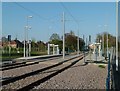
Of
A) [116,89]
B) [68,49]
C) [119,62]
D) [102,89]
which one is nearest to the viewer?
[116,89]

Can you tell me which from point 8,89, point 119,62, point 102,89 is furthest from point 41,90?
point 119,62

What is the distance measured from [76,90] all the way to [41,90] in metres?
1.48

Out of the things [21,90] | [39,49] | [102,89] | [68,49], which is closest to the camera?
[21,90]

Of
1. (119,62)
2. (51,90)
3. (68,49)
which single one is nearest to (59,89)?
(51,90)

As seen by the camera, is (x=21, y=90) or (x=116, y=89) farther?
(x=21, y=90)

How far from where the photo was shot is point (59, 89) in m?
14.0

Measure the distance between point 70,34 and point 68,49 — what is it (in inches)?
610

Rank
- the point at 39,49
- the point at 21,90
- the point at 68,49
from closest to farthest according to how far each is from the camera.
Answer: the point at 21,90, the point at 68,49, the point at 39,49

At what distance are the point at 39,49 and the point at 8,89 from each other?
387ft

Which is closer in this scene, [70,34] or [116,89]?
[116,89]

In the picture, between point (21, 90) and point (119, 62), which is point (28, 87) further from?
point (119, 62)

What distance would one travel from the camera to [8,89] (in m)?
13.8

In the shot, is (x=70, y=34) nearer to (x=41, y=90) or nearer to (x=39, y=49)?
(x=39, y=49)

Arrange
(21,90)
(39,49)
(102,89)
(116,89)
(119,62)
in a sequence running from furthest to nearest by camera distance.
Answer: (39,49), (119,62), (102,89), (21,90), (116,89)
